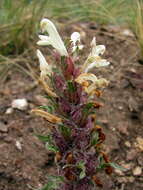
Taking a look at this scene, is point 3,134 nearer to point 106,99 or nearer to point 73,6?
point 106,99

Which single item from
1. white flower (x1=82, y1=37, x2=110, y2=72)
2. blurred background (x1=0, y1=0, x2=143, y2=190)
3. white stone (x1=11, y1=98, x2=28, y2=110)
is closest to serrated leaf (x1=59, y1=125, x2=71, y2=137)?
white flower (x1=82, y1=37, x2=110, y2=72)

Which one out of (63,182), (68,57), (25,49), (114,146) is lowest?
(114,146)

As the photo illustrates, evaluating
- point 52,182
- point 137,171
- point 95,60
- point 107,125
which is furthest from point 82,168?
point 107,125

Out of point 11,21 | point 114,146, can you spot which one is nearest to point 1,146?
point 114,146

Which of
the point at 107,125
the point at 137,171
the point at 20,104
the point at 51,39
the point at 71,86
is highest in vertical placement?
the point at 51,39

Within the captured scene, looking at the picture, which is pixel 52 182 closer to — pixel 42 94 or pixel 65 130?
pixel 65 130

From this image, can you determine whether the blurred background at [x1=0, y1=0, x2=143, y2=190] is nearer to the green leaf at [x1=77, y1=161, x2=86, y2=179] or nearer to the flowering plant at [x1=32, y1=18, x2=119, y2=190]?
the flowering plant at [x1=32, y1=18, x2=119, y2=190]
